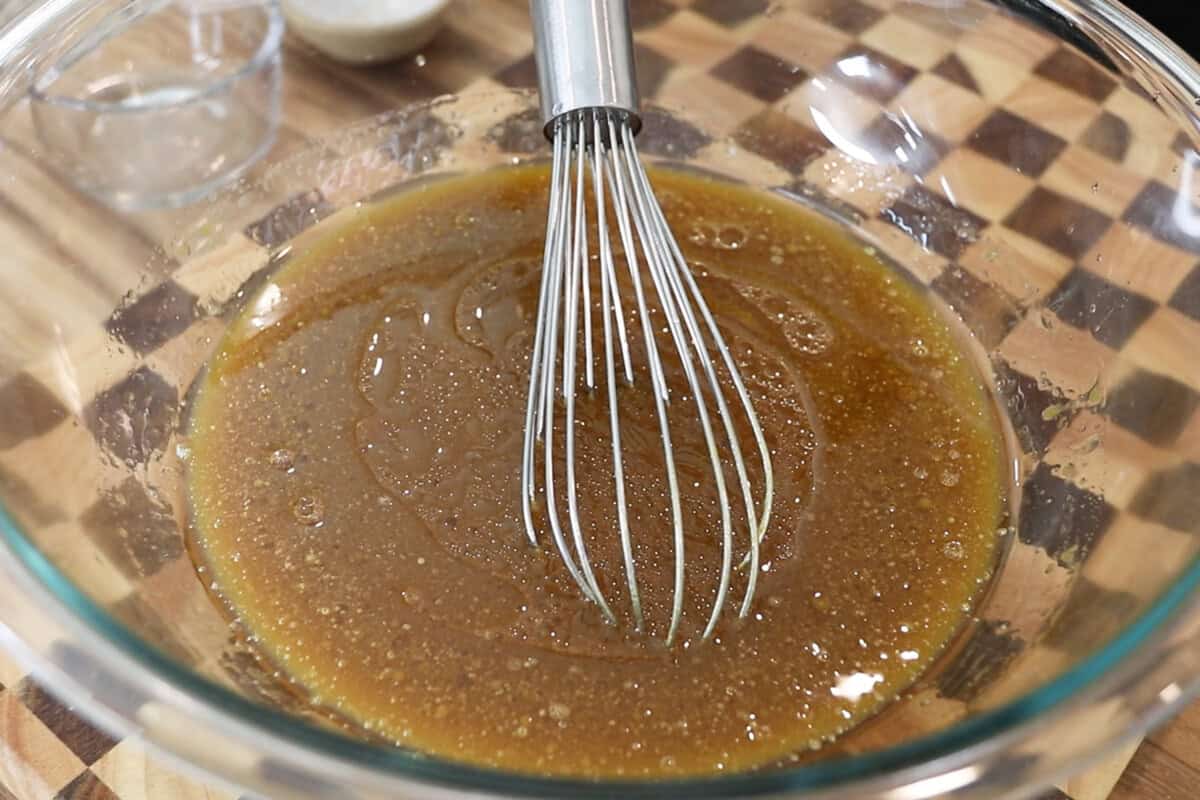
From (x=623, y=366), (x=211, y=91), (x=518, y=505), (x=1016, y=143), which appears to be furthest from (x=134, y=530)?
(x=1016, y=143)

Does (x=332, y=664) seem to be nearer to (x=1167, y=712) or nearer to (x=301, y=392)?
(x=301, y=392)

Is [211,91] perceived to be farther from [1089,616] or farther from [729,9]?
[1089,616]

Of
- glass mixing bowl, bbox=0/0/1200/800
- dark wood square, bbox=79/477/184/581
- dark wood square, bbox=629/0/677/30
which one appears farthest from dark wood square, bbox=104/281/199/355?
dark wood square, bbox=629/0/677/30

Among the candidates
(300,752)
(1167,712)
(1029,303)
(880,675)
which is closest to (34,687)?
(300,752)


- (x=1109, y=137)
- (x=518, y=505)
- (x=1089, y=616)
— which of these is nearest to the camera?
(x=1089, y=616)

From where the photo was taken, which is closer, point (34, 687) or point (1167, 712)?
point (1167, 712)

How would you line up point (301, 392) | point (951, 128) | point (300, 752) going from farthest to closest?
point (951, 128) → point (301, 392) → point (300, 752)

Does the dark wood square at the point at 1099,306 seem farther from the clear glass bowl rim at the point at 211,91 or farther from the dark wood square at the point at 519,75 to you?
the clear glass bowl rim at the point at 211,91

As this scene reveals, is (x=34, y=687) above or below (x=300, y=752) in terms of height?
below
